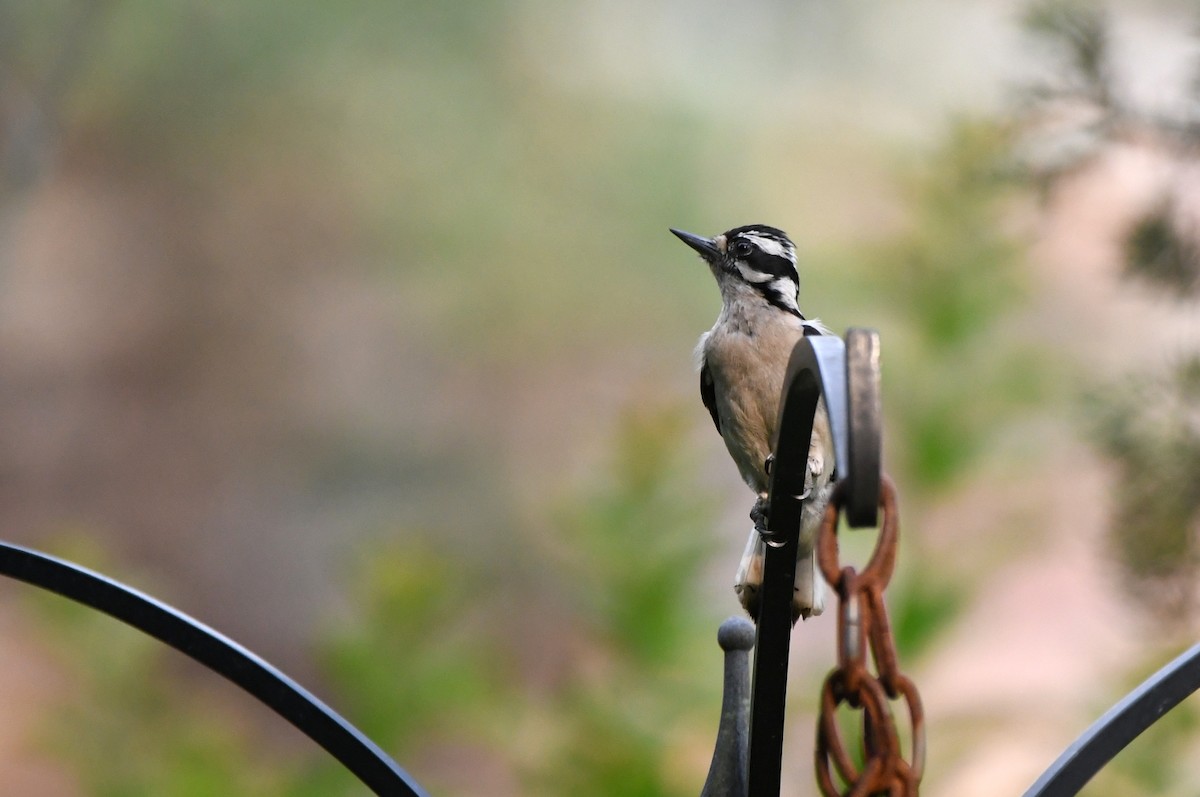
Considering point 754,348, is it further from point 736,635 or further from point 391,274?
point 391,274

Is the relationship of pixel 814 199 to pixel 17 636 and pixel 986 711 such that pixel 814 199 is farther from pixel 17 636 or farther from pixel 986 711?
pixel 17 636

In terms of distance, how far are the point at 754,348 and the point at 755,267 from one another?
0.35 feet

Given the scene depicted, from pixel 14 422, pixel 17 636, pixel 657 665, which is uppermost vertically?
pixel 14 422

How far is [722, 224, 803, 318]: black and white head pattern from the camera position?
1.46 m

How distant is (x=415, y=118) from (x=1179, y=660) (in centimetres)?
355

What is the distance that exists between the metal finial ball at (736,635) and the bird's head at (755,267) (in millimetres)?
813

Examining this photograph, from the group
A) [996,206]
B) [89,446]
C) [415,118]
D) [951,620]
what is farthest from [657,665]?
[89,446]

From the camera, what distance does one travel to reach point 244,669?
674mm

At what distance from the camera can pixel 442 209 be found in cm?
389

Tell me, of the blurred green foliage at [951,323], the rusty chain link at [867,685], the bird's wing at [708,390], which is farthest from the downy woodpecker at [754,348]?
the rusty chain link at [867,685]

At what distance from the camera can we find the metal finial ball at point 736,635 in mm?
677

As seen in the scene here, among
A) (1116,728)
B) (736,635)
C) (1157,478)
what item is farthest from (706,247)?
(1116,728)

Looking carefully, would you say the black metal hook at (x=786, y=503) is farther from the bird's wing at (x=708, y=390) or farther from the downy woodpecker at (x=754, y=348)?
the bird's wing at (x=708, y=390)

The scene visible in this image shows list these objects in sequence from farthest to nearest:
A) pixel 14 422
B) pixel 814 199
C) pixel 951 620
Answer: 1. pixel 14 422
2. pixel 814 199
3. pixel 951 620
